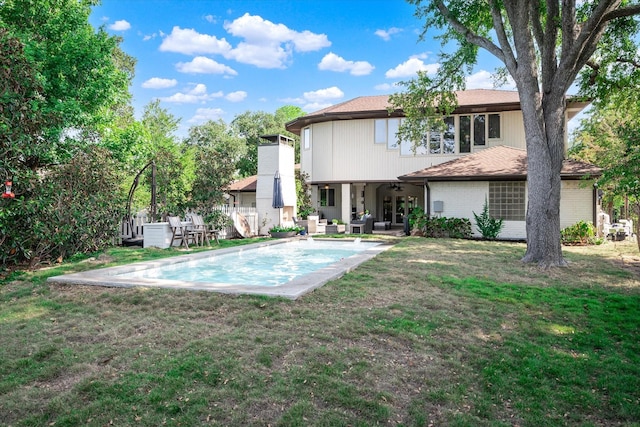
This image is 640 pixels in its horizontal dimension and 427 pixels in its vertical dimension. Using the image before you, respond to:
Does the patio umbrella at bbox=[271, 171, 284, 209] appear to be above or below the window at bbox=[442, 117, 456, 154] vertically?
below

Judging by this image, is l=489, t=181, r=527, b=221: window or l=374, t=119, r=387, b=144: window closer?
l=489, t=181, r=527, b=221: window

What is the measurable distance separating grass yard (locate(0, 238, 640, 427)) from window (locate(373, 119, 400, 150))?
1431 cm

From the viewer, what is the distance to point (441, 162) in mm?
19859

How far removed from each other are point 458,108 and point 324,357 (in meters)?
17.4

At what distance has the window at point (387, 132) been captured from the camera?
2052 cm

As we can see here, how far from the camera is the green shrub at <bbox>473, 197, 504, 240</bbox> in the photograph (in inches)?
652

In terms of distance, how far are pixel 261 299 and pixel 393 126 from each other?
53.8 ft

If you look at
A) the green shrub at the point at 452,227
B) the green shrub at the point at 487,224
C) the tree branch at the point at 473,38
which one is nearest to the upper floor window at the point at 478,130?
the green shrub at the point at 487,224

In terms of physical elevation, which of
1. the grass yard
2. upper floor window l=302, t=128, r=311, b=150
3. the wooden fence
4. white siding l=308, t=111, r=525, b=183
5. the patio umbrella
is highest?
upper floor window l=302, t=128, r=311, b=150

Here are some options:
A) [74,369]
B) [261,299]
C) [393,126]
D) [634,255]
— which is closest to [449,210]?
[393,126]

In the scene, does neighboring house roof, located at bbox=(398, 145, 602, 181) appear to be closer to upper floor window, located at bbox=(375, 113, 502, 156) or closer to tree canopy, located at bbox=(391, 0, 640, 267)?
upper floor window, located at bbox=(375, 113, 502, 156)

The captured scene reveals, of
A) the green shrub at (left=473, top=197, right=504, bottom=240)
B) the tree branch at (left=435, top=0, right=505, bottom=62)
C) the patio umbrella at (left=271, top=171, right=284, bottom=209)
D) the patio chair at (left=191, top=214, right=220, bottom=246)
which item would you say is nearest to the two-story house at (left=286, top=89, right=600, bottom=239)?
the green shrub at (left=473, top=197, right=504, bottom=240)

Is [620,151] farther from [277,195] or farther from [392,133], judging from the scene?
[277,195]

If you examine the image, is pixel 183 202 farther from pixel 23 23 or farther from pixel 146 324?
pixel 146 324
